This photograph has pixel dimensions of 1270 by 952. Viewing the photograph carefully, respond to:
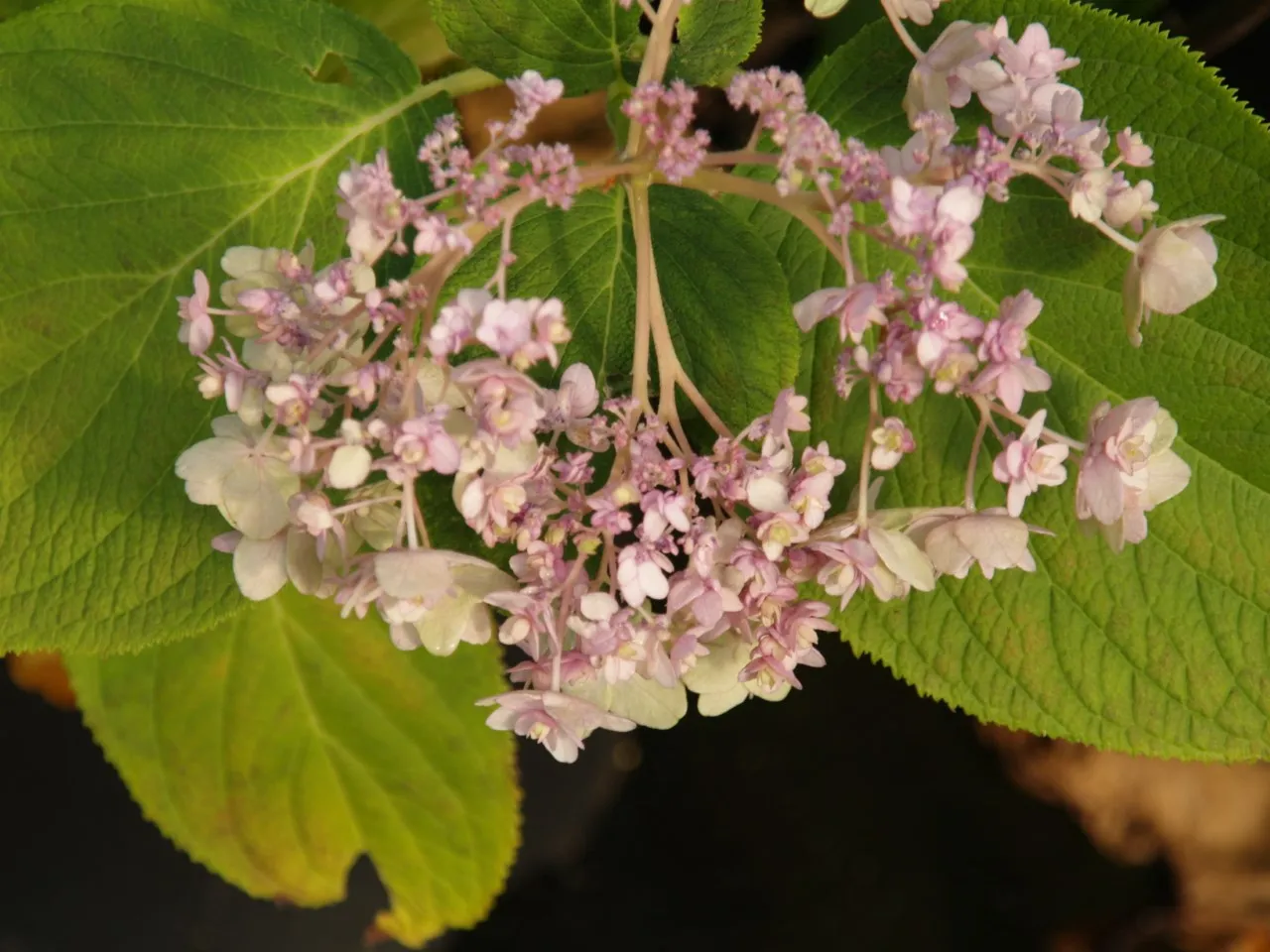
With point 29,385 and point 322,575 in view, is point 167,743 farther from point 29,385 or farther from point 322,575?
point 322,575

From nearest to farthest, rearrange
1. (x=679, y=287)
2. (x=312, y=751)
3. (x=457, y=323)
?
(x=457, y=323), (x=679, y=287), (x=312, y=751)

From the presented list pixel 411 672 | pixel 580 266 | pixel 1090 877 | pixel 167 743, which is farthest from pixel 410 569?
pixel 1090 877

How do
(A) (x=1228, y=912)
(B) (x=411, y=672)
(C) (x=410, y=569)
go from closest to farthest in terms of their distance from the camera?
(C) (x=410, y=569) → (B) (x=411, y=672) → (A) (x=1228, y=912)

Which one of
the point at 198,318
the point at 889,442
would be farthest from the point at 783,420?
the point at 198,318

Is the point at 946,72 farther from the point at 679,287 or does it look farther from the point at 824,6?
the point at 679,287

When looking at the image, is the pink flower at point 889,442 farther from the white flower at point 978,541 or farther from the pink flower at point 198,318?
the pink flower at point 198,318

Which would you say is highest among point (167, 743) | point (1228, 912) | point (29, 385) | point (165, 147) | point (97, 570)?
point (165, 147)
